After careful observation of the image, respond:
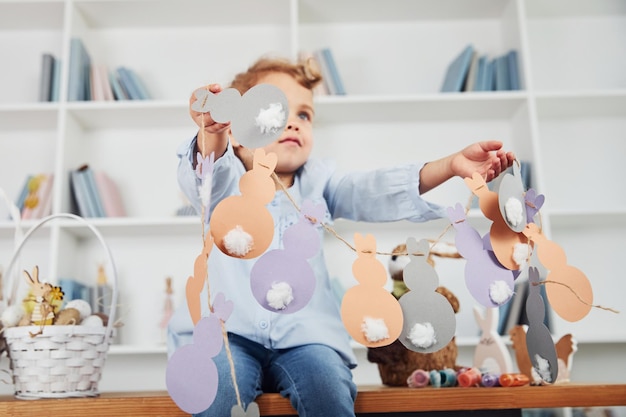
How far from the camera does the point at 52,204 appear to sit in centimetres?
207

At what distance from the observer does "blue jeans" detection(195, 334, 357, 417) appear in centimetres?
90

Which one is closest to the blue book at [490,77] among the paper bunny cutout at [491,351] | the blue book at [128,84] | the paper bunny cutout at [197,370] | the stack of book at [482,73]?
the stack of book at [482,73]

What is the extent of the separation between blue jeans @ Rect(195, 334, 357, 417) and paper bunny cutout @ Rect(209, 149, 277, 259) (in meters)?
0.31

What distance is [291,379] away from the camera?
99 centimetres

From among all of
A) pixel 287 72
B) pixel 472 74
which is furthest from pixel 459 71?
pixel 287 72

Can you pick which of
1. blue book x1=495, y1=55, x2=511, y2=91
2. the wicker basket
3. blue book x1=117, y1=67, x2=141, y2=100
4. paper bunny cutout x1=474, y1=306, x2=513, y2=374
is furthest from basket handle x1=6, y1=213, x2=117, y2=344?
blue book x1=495, y1=55, x2=511, y2=91

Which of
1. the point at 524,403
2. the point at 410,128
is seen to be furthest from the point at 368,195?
the point at 410,128

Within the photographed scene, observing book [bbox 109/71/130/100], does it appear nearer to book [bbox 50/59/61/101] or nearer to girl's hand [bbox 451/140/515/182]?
book [bbox 50/59/61/101]

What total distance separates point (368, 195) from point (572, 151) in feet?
4.66

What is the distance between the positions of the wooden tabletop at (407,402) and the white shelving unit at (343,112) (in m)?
1.15

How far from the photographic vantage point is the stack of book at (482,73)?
2164mm

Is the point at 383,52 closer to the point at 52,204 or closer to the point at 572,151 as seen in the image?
the point at 572,151

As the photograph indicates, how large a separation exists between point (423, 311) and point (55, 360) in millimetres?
623

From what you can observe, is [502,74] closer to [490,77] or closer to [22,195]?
[490,77]
